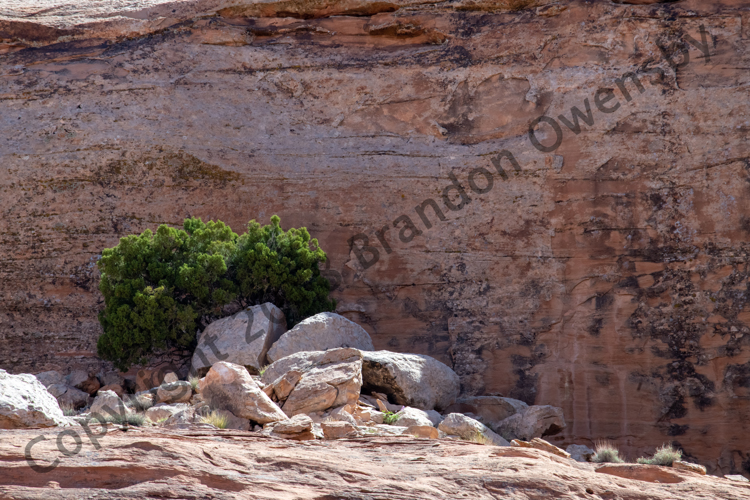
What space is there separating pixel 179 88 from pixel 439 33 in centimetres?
595

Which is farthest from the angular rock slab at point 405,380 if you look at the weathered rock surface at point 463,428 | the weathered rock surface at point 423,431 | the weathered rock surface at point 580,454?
the weathered rock surface at point 423,431

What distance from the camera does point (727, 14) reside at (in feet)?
51.0

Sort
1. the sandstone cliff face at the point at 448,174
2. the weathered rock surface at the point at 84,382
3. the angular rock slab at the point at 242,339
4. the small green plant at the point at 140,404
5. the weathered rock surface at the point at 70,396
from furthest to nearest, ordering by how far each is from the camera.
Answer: the sandstone cliff face at the point at 448,174 < the weathered rock surface at the point at 84,382 < the angular rock slab at the point at 242,339 < the weathered rock surface at the point at 70,396 < the small green plant at the point at 140,404

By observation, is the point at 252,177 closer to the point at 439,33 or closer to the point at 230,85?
the point at 230,85

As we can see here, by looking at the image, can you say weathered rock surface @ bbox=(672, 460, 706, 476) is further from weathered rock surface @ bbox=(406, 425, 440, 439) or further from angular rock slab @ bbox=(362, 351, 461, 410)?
angular rock slab @ bbox=(362, 351, 461, 410)

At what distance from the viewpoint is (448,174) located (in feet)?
52.0

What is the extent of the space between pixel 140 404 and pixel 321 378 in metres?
2.52

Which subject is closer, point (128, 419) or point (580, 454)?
point (128, 419)

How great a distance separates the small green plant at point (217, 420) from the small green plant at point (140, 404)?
1830 mm

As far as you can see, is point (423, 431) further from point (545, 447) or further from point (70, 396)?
point (70, 396)

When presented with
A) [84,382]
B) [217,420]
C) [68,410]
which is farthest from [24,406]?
[84,382]

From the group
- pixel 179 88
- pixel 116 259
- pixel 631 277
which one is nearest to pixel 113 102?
pixel 179 88

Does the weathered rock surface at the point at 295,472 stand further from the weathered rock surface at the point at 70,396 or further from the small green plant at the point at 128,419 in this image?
the weathered rock surface at the point at 70,396

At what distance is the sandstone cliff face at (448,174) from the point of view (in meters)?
14.3
